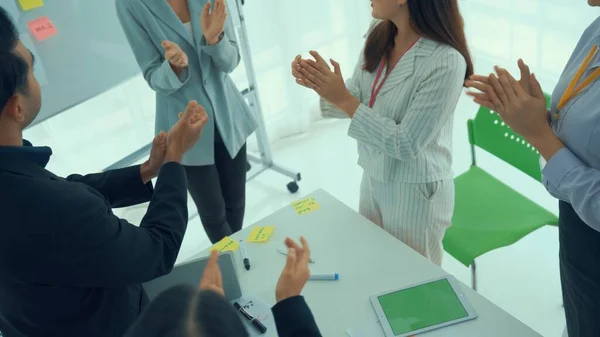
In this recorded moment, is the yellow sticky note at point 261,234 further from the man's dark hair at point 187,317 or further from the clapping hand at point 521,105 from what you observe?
the man's dark hair at point 187,317

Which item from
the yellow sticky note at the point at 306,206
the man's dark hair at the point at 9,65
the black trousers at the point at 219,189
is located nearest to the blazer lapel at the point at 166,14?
the black trousers at the point at 219,189

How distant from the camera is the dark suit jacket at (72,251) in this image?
3.36 ft

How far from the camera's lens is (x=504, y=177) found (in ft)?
10.4

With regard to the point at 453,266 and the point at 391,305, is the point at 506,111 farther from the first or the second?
the point at 453,266

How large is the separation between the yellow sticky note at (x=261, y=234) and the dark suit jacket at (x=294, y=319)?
2.44ft

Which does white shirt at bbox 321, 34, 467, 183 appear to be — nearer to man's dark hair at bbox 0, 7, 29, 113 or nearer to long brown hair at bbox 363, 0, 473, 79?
long brown hair at bbox 363, 0, 473, 79

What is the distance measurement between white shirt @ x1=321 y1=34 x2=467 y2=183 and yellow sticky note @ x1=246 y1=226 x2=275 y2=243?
404 mm

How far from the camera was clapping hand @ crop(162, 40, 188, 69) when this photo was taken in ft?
5.98

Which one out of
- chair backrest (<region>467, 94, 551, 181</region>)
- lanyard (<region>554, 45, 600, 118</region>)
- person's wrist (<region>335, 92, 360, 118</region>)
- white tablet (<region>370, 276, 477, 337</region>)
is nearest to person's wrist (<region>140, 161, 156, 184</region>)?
person's wrist (<region>335, 92, 360, 118</region>)

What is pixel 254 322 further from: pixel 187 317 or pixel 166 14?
pixel 166 14

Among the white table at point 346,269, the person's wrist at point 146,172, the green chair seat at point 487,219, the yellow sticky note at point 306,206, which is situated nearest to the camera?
the white table at point 346,269

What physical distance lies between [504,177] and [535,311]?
1.05 meters

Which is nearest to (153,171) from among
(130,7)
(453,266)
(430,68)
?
(130,7)

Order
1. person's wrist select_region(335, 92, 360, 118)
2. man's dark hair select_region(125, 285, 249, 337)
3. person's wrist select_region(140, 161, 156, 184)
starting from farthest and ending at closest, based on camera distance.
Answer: person's wrist select_region(335, 92, 360, 118)
person's wrist select_region(140, 161, 156, 184)
man's dark hair select_region(125, 285, 249, 337)
